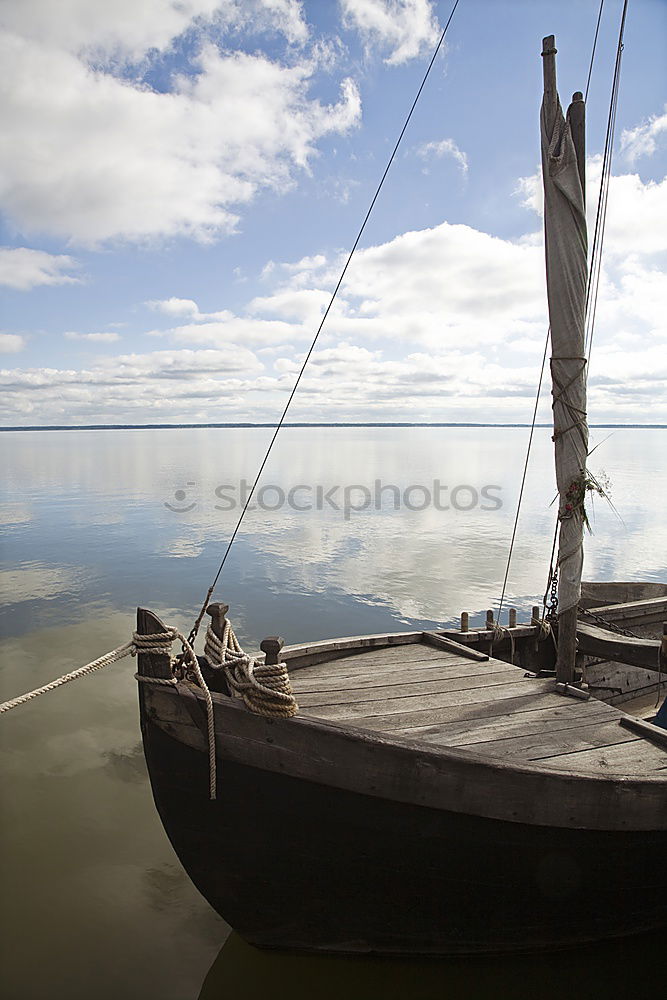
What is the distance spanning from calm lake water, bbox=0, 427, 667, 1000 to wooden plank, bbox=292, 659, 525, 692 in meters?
2.03

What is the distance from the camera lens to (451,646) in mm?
6875

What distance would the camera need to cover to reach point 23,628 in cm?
1248

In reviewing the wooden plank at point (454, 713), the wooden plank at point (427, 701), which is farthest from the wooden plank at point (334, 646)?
the wooden plank at point (454, 713)

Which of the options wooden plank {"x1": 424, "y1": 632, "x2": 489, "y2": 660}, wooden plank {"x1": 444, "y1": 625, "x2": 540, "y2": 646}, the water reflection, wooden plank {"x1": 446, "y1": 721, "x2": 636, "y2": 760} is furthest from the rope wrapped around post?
wooden plank {"x1": 444, "y1": 625, "x2": 540, "y2": 646}

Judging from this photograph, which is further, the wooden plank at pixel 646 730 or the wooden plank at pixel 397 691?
the wooden plank at pixel 397 691

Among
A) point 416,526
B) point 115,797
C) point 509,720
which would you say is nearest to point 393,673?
point 509,720

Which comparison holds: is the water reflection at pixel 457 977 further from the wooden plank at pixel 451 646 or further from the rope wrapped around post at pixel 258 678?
the wooden plank at pixel 451 646

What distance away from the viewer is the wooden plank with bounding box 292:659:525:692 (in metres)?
5.76

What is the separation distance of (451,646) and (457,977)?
292cm

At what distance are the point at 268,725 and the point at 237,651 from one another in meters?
0.57

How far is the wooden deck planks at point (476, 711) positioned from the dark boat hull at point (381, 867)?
0.54m

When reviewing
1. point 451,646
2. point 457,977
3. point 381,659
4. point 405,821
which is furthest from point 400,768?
point 451,646

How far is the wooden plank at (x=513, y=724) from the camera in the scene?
477 cm

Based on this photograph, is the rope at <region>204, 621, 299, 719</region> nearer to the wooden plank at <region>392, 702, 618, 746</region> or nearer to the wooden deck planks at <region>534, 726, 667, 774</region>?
the wooden plank at <region>392, 702, 618, 746</region>
